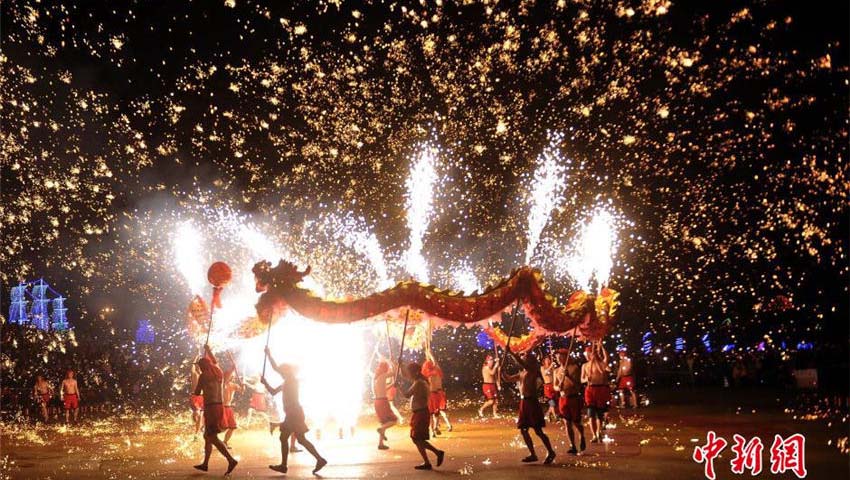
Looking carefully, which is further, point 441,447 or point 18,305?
point 18,305

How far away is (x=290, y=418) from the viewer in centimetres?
1076

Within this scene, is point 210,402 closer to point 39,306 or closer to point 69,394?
point 69,394

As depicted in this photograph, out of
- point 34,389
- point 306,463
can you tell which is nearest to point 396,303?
point 306,463

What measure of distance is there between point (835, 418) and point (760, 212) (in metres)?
14.3

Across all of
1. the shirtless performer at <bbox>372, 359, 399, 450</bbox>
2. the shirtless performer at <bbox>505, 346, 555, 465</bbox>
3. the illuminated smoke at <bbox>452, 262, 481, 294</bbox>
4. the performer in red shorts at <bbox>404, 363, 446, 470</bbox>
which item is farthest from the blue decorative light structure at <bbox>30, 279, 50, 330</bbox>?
the shirtless performer at <bbox>505, 346, 555, 465</bbox>

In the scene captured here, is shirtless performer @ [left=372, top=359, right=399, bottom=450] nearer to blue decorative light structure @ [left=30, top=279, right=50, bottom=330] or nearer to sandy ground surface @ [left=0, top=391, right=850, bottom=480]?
sandy ground surface @ [left=0, top=391, right=850, bottom=480]

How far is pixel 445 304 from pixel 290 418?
3413 mm

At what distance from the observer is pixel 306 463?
11797 mm

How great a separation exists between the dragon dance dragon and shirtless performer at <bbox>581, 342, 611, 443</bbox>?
591mm

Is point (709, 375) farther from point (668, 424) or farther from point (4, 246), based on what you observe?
point (4, 246)

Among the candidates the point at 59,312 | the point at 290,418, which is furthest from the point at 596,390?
the point at 59,312

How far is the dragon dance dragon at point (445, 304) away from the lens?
1200 centimetres

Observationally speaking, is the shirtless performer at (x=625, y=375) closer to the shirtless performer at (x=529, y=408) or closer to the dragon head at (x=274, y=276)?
the shirtless performer at (x=529, y=408)

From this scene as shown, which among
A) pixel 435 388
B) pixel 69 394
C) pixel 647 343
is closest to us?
pixel 435 388
